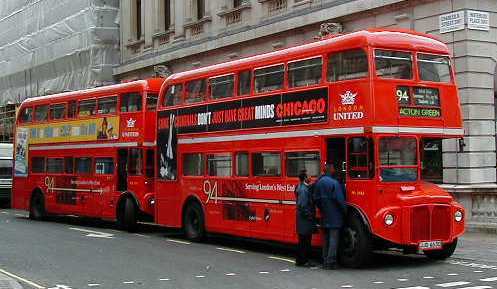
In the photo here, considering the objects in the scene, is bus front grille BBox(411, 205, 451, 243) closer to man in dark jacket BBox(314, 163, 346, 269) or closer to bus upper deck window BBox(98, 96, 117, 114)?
man in dark jacket BBox(314, 163, 346, 269)

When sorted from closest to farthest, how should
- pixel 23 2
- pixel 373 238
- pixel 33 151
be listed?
1. pixel 373 238
2. pixel 33 151
3. pixel 23 2

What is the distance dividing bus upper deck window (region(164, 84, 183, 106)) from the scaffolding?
19643 millimetres

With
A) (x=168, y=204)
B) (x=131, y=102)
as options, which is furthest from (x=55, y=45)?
(x=168, y=204)

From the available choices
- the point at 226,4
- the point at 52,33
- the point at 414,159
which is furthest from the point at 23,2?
the point at 414,159

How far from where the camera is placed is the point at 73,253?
14727mm

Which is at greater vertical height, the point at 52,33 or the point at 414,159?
the point at 52,33

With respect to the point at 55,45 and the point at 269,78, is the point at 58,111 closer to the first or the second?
the point at 269,78

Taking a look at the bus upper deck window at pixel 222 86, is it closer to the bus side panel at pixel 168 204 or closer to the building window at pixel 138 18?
the bus side panel at pixel 168 204

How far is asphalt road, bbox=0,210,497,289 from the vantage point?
10.8 meters

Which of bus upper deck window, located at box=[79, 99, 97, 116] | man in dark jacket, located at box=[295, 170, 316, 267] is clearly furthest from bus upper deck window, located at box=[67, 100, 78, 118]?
man in dark jacket, located at box=[295, 170, 316, 267]

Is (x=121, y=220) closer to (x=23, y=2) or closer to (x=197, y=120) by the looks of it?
(x=197, y=120)

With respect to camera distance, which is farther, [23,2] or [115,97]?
[23,2]

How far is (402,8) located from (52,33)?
82.7 ft

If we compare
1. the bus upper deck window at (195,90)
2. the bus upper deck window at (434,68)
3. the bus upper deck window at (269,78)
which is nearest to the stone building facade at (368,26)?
the bus upper deck window at (434,68)
